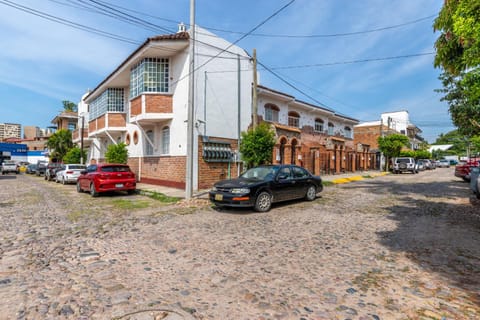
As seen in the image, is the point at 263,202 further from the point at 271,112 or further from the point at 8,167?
the point at 8,167

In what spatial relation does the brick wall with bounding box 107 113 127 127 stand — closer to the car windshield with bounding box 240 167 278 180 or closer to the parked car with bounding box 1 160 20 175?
the car windshield with bounding box 240 167 278 180

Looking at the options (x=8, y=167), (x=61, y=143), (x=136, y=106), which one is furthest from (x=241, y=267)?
(x=8, y=167)

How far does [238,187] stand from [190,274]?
14.6 ft

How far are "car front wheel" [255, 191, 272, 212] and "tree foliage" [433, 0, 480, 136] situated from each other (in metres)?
5.61

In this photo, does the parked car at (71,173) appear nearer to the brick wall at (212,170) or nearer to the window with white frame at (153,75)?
the window with white frame at (153,75)

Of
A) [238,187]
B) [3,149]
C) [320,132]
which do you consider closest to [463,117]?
[320,132]

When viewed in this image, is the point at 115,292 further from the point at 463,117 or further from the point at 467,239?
the point at 463,117

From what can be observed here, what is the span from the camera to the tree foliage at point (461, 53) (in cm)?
426

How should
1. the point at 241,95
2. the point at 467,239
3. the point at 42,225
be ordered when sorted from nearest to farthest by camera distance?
1. the point at 467,239
2. the point at 42,225
3. the point at 241,95

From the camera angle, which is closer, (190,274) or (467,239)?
(190,274)

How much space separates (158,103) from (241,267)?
1221 cm

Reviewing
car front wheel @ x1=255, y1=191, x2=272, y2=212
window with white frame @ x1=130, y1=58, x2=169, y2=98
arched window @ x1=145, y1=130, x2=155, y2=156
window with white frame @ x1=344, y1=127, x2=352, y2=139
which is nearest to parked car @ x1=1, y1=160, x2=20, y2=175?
arched window @ x1=145, y1=130, x2=155, y2=156

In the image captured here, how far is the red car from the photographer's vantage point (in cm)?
1192

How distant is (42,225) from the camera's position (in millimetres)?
6789
